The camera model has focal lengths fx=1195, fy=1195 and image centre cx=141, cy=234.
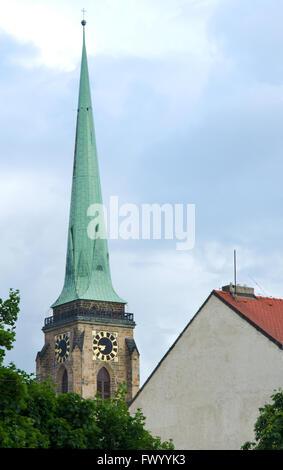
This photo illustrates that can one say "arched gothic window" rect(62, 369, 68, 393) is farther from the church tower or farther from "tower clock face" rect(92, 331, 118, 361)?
"tower clock face" rect(92, 331, 118, 361)

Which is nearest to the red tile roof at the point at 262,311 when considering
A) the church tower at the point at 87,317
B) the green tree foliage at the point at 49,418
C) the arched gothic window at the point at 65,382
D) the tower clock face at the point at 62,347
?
the green tree foliage at the point at 49,418

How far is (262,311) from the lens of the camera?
55969 millimetres

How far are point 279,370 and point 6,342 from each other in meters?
21.1

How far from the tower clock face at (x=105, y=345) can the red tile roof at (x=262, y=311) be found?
5997cm

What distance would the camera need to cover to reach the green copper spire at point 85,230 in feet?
391

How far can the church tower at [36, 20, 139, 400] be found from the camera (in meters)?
116

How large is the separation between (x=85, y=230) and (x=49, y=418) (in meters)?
86.7

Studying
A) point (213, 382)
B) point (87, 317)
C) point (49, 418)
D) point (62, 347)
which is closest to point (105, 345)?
point (87, 317)

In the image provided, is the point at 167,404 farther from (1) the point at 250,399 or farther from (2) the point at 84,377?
(2) the point at 84,377

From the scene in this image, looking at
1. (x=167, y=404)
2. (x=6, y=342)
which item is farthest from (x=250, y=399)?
(x=6, y=342)

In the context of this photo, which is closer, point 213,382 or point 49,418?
point 49,418

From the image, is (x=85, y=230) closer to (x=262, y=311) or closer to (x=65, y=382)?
(x=65, y=382)

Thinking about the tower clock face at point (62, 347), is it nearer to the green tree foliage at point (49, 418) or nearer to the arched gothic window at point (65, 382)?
the arched gothic window at point (65, 382)
